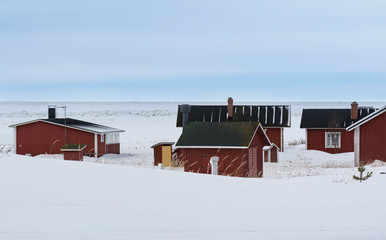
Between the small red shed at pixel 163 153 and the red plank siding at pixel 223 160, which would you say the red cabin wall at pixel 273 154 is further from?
the red plank siding at pixel 223 160

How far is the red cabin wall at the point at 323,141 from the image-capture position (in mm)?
43656

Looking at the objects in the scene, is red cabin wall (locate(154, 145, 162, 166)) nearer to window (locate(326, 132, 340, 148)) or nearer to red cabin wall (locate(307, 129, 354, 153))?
red cabin wall (locate(307, 129, 354, 153))

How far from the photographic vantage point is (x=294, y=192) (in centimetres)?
1008

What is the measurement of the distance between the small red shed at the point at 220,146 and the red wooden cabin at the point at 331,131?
21250 mm

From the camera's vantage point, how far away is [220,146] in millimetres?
22828

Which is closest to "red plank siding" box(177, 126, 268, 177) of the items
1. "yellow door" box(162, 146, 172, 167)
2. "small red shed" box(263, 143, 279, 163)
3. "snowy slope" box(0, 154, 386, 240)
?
"yellow door" box(162, 146, 172, 167)

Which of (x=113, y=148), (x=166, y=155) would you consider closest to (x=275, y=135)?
(x=113, y=148)

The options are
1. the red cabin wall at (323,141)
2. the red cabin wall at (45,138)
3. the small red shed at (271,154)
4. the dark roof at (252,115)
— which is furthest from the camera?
the dark roof at (252,115)

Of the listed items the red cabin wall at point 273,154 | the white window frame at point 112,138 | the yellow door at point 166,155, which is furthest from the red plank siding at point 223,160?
the white window frame at point 112,138

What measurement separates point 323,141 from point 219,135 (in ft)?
74.8

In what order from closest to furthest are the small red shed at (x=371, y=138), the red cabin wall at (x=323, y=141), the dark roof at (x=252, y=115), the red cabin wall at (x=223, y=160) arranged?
the red cabin wall at (x=223, y=160) → the small red shed at (x=371, y=138) → the red cabin wall at (x=323, y=141) → the dark roof at (x=252, y=115)

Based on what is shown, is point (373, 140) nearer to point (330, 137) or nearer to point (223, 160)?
point (223, 160)

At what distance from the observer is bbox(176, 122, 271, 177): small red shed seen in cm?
2295

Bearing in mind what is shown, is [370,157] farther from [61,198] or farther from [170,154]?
[61,198]
